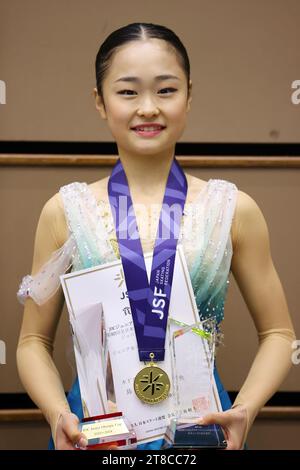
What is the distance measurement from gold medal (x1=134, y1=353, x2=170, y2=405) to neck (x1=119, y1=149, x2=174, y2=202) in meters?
0.30

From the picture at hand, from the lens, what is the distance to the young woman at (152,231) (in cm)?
130

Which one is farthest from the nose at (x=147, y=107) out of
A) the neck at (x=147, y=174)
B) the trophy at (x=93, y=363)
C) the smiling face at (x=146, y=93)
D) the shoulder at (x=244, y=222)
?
the trophy at (x=93, y=363)

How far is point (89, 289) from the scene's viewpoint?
1.26 meters

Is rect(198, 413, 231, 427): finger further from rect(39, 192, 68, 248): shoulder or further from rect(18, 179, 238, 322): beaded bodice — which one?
rect(39, 192, 68, 248): shoulder

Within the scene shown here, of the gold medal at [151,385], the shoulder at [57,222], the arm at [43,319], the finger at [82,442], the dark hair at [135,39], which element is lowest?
the finger at [82,442]

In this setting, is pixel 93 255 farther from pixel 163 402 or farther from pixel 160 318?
pixel 163 402

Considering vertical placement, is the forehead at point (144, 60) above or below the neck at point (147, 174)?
above

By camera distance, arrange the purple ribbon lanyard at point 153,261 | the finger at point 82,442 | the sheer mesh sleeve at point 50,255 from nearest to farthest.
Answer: the finger at point 82,442 < the purple ribbon lanyard at point 153,261 < the sheer mesh sleeve at point 50,255

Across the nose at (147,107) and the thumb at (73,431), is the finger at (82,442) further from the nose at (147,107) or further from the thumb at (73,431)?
the nose at (147,107)

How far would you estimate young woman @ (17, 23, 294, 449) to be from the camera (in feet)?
4.28

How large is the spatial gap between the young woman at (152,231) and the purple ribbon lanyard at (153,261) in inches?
0.6

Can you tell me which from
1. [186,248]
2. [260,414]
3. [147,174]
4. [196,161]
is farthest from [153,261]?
[260,414]

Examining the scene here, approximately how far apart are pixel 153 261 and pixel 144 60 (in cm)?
34

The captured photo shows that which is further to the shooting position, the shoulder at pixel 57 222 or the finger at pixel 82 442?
the shoulder at pixel 57 222
